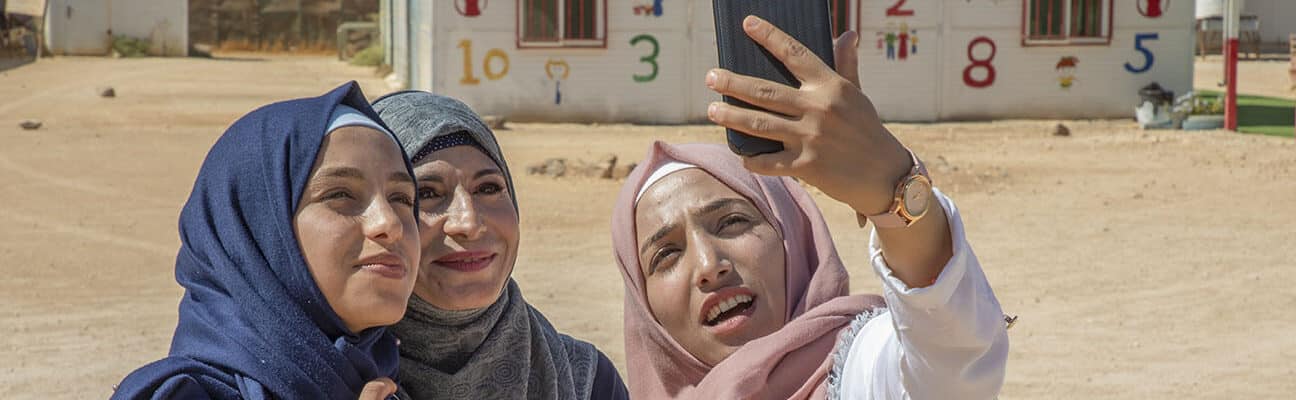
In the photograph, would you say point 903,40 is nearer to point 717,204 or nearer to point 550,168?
point 550,168

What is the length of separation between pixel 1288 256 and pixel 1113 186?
10.5 feet

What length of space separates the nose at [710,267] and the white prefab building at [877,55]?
14.8 m

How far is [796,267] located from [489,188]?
0.79 metres

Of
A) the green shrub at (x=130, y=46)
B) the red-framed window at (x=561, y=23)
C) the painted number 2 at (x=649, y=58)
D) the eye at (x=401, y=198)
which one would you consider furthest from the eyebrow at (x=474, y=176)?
the green shrub at (x=130, y=46)

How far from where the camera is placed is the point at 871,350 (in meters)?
2.75

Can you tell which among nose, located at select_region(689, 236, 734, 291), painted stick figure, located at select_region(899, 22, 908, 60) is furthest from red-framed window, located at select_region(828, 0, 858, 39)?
nose, located at select_region(689, 236, 734, 291)

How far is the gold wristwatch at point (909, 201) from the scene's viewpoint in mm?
2047

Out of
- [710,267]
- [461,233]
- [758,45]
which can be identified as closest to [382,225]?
[461,233]

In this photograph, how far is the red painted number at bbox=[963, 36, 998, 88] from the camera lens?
19.5 metres

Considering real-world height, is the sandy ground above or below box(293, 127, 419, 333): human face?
below

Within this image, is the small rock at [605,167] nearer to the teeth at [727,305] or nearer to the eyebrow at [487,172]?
the teeth at [727,305]

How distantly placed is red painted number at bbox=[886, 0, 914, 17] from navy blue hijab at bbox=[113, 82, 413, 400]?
1700 cm

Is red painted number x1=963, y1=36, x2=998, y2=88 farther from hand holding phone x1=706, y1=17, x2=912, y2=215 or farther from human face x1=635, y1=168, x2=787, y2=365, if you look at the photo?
hand holding phone x1=706, y1=17, x2=912, y2=215

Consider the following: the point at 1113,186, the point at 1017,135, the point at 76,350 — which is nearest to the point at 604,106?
the point at 1017,135
